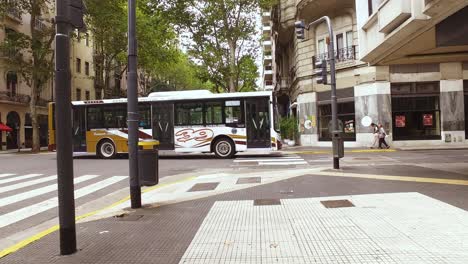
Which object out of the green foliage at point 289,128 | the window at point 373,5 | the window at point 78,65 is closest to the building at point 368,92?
the green foliage at point 289,128

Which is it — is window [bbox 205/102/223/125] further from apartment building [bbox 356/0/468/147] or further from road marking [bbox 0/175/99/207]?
apartment building [bbox 356/0/468/147]

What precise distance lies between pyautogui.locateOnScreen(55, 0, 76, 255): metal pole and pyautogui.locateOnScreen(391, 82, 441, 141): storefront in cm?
2381

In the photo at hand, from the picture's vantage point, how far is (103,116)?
21797 mm

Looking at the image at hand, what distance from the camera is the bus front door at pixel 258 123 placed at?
19.7 m

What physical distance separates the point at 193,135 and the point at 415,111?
1410cm

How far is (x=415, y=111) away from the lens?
26094 millimetres

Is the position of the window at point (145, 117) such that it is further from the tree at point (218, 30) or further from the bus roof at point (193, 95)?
the tree at point (218, 30)

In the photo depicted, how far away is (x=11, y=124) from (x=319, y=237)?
135 ft

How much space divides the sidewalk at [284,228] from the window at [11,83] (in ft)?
114

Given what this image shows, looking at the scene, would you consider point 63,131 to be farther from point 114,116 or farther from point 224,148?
point 114,116

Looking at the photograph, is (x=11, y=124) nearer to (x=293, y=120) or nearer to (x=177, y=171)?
(x=293, y=120)

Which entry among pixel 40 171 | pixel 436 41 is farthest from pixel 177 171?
pixel 436 41

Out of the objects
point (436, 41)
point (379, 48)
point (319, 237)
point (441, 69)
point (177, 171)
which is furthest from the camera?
point (441, 69)

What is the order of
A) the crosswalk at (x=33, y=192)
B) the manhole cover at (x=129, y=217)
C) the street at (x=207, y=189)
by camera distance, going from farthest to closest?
the crosswalk at (x=33, y=192)
the street at (x=207, y=189)
the manhole cover at (x=129, y=217)
